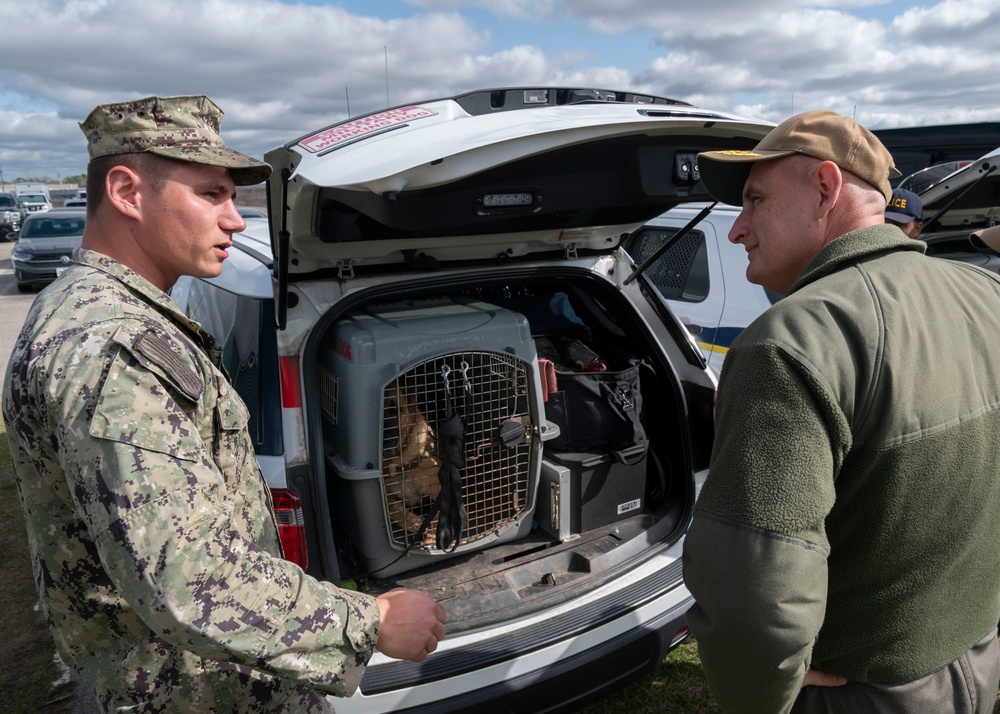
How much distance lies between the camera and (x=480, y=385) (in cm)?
246

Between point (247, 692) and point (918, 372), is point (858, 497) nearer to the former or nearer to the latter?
point (918, 372)

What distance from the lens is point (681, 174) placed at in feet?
7.11

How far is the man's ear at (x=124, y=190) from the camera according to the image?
132 centimetres

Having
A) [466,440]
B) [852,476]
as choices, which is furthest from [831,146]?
[466,440]

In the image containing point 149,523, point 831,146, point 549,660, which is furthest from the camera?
point 549,660

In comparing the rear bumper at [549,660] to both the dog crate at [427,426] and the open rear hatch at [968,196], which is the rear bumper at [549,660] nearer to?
the dog crate at [427,426]

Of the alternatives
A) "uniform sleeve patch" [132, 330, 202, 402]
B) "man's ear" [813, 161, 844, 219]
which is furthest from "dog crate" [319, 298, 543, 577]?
"man's ear" [813, 161, 844, 219]

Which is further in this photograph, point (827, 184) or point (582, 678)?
point (582, 678)

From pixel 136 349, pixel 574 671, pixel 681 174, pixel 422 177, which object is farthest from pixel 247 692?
pixel 681 174

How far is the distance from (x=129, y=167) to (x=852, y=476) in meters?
1.47

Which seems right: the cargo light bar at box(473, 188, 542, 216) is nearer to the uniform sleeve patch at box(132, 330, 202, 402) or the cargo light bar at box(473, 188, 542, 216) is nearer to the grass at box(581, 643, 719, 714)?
the uniform sleeve patch at box(132, 330, 202, 402)

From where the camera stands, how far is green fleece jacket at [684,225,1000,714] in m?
1.09

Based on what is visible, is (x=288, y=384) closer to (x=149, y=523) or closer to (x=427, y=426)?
(x=427, y=426)

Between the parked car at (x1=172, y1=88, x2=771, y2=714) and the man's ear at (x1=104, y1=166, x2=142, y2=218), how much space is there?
1.31 ft
